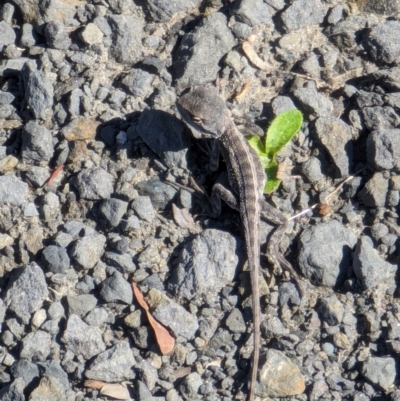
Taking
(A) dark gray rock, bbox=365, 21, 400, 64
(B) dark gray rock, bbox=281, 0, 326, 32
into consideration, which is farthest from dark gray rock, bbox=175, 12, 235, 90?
(A) dark gray rock, bbox=365, 21, 400, 64

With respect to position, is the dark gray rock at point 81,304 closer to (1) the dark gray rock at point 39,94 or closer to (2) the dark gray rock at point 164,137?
(2) the dark gray rock at point 164,137

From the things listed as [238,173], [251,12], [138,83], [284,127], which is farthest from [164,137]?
[251,12]

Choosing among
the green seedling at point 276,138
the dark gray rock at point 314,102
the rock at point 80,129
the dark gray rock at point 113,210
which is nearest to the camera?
the dark gray rock at point 113,210

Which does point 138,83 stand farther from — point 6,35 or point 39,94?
point 6,35

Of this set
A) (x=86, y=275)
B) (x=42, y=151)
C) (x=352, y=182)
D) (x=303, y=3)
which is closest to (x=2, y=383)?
(x=86, y=275)

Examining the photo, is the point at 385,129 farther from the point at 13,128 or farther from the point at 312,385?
the point at 13,128

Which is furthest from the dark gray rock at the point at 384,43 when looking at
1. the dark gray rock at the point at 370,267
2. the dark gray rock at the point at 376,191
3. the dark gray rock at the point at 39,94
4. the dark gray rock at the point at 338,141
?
the dark gray rock at the point at 39,94
